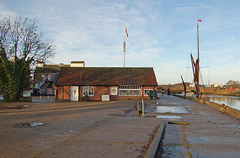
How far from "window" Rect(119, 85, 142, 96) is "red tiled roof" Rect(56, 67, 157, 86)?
1.96 ft

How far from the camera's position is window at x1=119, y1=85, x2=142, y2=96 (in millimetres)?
30609

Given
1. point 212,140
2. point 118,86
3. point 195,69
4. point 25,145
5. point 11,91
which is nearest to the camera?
point 25,145

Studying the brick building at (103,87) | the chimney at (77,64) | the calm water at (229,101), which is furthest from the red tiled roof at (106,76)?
the chimney at (77,64)

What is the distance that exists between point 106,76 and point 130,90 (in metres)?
4.71

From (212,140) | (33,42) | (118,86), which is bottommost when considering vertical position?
(212,140)

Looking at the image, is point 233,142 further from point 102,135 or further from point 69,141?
point 69,141

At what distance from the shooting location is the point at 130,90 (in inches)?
1206

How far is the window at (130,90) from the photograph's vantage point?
3061 centimetres

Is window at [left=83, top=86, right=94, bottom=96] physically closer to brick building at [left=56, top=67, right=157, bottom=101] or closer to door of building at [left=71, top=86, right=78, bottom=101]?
brick building at [left=56, top=67, right=157, bottom=101]

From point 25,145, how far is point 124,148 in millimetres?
3002

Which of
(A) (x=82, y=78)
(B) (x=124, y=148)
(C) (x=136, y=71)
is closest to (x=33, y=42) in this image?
(A) (x=82, y=78)

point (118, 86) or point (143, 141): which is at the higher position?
point (118, 86)

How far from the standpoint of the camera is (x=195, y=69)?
1475 inches

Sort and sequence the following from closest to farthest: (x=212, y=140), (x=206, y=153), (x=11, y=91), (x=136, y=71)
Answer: (x=206, y=153) < (x=212, y=140) < (x=11, y=91) < (x=136, y=71)
